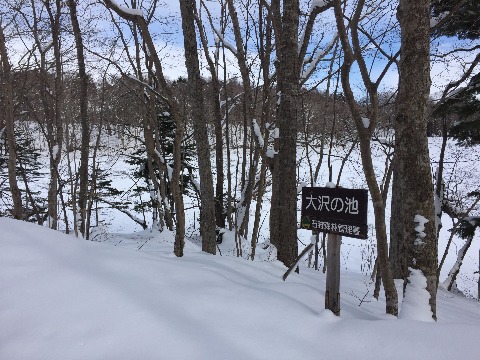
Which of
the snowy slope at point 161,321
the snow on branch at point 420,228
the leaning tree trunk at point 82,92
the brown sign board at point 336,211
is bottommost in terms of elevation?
the snowy slope at point 161,321

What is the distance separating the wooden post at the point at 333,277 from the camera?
247 cm

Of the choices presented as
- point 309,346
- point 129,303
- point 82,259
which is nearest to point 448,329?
point 309,346

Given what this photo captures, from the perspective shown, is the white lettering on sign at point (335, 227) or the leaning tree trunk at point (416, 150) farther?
the leaning tree trunk at point (416, 150)

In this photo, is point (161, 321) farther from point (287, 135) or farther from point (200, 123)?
point (200, 123)

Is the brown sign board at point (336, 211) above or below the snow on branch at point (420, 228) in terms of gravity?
above

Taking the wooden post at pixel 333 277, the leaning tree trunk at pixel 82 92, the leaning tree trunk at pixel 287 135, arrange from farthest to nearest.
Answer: the leaning tree trunk at pixel 82 92 → the leaning tree trunk at pixel 287 135 → the wooden post at pixel 333 277

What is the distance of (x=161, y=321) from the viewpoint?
6.23ft

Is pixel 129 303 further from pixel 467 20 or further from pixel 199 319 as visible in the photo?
pixel 467 20

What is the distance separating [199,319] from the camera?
1989mm

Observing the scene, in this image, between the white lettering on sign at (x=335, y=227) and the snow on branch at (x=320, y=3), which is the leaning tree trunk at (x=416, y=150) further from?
the snow on branch at (x=320, y=3)

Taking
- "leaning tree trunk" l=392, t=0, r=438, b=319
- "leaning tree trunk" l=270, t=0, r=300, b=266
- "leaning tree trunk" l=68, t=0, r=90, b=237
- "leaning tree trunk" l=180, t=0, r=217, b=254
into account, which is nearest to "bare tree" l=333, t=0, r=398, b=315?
"leaning tree trunk" l=392, t=0, r=438, b=319

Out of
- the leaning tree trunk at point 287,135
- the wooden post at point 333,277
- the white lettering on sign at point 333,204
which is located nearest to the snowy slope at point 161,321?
the wooden post at point 333,277

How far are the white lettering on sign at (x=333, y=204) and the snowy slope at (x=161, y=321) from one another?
0.78 metres

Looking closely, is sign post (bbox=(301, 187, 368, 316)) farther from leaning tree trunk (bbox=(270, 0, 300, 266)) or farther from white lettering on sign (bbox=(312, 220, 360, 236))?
leaning tree trunk (bbox=(270, 0, 300, 266))
